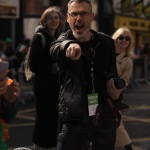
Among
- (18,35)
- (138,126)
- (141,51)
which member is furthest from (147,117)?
(141,51)

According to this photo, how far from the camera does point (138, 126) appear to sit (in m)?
8.77

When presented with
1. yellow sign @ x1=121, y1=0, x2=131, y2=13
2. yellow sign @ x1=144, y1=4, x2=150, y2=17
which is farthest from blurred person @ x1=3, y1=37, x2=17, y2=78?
yellow sign @ x1=144, y1=4, x2=150, y2=17

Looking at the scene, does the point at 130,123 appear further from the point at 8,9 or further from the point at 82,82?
the point at 8,9

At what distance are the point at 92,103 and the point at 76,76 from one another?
0.24 metres

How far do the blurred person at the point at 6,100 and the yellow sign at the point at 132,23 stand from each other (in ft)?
81.6

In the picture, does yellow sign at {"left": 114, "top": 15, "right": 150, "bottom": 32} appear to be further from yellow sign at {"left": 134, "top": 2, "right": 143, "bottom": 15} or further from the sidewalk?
the sidewalk

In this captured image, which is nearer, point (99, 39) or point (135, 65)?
Result: point (99, 39)

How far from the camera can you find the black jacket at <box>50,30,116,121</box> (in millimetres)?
3676

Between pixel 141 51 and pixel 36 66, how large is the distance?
66.5 feet

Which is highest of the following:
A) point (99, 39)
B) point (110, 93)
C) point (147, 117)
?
point (99, 39)

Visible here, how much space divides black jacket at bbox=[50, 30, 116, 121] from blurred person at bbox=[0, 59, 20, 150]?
1.63ft

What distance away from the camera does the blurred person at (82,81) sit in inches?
145

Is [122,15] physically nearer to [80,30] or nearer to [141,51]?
[141,51]

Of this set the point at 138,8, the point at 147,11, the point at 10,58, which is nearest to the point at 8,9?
the point at 10,58
